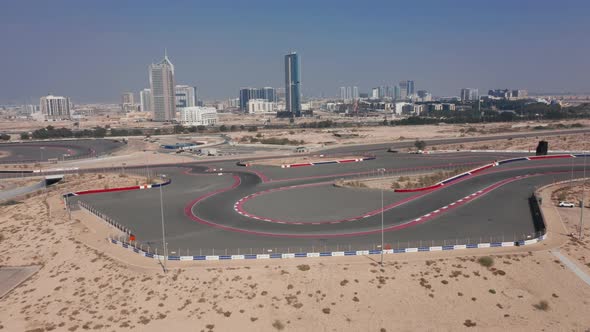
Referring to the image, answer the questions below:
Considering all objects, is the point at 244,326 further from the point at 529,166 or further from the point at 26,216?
the point at 529,166

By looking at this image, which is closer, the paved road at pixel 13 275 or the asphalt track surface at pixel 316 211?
the paved road at pixel 13 275

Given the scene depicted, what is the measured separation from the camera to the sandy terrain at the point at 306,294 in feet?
66.4

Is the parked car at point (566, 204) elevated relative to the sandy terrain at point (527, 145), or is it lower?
lower

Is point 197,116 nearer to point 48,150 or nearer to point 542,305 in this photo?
point 48,150

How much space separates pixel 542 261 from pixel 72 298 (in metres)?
25.9

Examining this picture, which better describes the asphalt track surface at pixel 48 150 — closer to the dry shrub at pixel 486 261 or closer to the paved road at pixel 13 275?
the paved road at pixel 13 275

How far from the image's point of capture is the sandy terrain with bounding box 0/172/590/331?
797 inches

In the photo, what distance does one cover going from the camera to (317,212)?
36.8 meters

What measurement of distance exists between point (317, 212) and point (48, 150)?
8135cm

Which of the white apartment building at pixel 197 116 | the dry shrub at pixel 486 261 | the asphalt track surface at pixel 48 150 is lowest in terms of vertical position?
the dry shrub at pixel 486 261

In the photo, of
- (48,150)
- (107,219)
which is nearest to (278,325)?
(107,219)

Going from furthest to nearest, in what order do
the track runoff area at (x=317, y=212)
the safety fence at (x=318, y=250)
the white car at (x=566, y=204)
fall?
the white car at (x=566, y=204) < the track runoff area at (x=317, y=212) < the safety fence at (x=318, y=250)

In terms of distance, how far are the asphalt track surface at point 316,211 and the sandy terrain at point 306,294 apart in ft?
8.54

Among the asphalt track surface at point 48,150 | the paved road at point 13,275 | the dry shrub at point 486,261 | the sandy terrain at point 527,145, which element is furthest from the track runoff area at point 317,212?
the asphalt track surface at point 48,150
